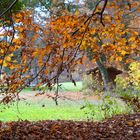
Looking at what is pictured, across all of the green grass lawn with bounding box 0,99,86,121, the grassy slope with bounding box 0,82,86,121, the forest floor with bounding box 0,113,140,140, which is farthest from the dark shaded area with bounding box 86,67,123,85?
the forest floor with bounding box 0,113,140,140

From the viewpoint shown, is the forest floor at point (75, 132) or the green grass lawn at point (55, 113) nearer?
the forest floor at point (75, 132)

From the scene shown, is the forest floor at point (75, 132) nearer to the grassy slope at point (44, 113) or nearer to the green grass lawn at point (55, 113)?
the green grass lawn at point (55, 113)

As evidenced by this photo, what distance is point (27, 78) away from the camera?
199 inches

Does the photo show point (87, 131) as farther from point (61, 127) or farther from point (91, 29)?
point (91, 29)

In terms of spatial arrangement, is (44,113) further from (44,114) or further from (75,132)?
(75,132)

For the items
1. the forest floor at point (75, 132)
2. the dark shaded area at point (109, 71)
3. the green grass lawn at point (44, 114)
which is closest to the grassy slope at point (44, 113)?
the green grass lawn at point (44, 114)

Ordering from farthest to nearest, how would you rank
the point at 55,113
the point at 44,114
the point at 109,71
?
the point at 109,71, the point at 55,113, the point at 44,114

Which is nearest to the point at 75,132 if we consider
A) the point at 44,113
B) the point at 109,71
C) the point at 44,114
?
the point at 44,114

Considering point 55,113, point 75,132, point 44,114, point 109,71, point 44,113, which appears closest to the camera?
point 75,132

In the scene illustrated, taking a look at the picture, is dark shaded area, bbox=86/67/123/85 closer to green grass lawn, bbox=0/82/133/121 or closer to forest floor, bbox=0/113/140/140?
green grass lawn, bbox=0/82/133/121

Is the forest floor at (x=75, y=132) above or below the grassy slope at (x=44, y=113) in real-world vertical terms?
below

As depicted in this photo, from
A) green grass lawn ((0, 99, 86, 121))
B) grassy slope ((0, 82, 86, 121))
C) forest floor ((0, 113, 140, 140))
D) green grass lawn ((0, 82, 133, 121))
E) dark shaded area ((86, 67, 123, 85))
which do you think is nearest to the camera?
forest floor ((0, 113, 140, 140))

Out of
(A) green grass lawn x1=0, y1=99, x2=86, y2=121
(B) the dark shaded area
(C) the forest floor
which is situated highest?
(B) the dark shaded area

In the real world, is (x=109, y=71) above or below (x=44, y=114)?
above
